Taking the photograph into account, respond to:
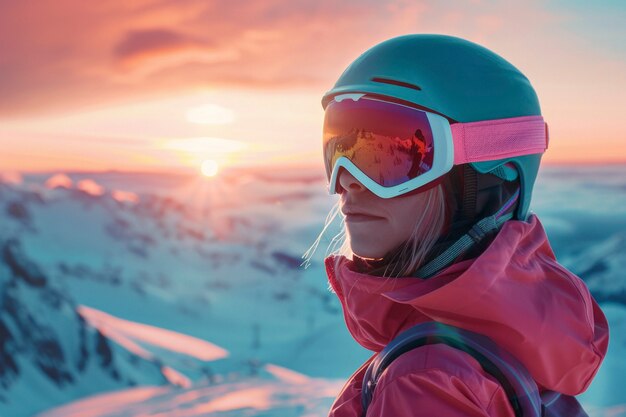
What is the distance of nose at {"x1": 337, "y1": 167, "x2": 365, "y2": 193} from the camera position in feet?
6.98

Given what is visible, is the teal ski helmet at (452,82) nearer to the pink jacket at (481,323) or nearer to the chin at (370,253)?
the pink jacket at (481,323)

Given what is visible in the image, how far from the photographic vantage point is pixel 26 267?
5675 centimetres

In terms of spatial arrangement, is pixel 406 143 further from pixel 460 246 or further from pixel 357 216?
pixel 460 246

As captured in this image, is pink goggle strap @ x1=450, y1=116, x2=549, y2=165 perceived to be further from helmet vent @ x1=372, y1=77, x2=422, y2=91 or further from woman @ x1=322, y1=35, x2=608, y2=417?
helmet vent @ x1=372, y1=77, x2=422, y2=91

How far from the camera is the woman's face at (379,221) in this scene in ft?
6.57

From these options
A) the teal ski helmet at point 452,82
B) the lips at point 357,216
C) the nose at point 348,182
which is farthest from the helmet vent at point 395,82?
the lips at point 357,216

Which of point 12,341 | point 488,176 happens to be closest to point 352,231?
point 488,176

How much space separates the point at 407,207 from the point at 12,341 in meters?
61.2

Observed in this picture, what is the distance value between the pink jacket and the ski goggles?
31 cm

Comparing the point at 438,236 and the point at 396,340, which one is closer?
the point at 396,340

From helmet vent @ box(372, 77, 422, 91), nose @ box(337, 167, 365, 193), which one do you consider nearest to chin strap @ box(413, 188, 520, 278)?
nose @ box(337, 167, 365, 193)

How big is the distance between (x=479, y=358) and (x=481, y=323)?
130 mm

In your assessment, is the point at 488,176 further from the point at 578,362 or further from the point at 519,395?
the point at 519,395

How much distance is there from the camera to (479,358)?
1.59 metres
